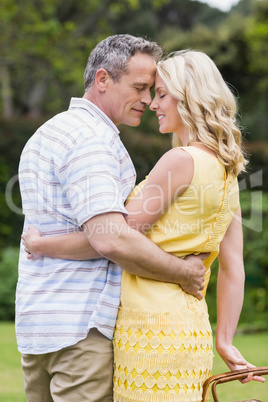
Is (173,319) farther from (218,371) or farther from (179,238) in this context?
(218,371)

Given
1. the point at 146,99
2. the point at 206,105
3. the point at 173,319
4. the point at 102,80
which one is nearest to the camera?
the point at 173,319

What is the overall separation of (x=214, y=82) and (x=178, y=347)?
1.14 metres

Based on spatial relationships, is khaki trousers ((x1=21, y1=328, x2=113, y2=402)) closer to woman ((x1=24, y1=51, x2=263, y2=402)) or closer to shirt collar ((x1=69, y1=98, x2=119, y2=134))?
woman ((x1=24, y1=51, x2=263, y2=402))

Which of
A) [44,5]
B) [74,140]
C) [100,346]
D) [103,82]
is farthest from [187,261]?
[44,5]

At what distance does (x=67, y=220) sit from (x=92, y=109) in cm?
53

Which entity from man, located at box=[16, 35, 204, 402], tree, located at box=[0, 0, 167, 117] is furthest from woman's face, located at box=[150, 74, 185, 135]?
→ tree, located at box=[0, 0, 167, 117]

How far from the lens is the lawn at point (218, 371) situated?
16.5ft

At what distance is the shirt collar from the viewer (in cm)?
248

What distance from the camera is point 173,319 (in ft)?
7.39

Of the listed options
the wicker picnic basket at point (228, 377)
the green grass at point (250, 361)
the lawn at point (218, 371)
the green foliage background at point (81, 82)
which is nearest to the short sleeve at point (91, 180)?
the wicker picnic basket at point (228, 377)

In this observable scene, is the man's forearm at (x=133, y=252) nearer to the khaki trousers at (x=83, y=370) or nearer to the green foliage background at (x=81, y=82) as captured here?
the khaki trousers at (x=83, y=370)

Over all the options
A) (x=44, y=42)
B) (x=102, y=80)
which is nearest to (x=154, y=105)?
(x=102, y=80)

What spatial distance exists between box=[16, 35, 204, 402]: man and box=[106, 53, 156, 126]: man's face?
166 millimetres

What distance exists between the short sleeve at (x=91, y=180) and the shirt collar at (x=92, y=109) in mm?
281
